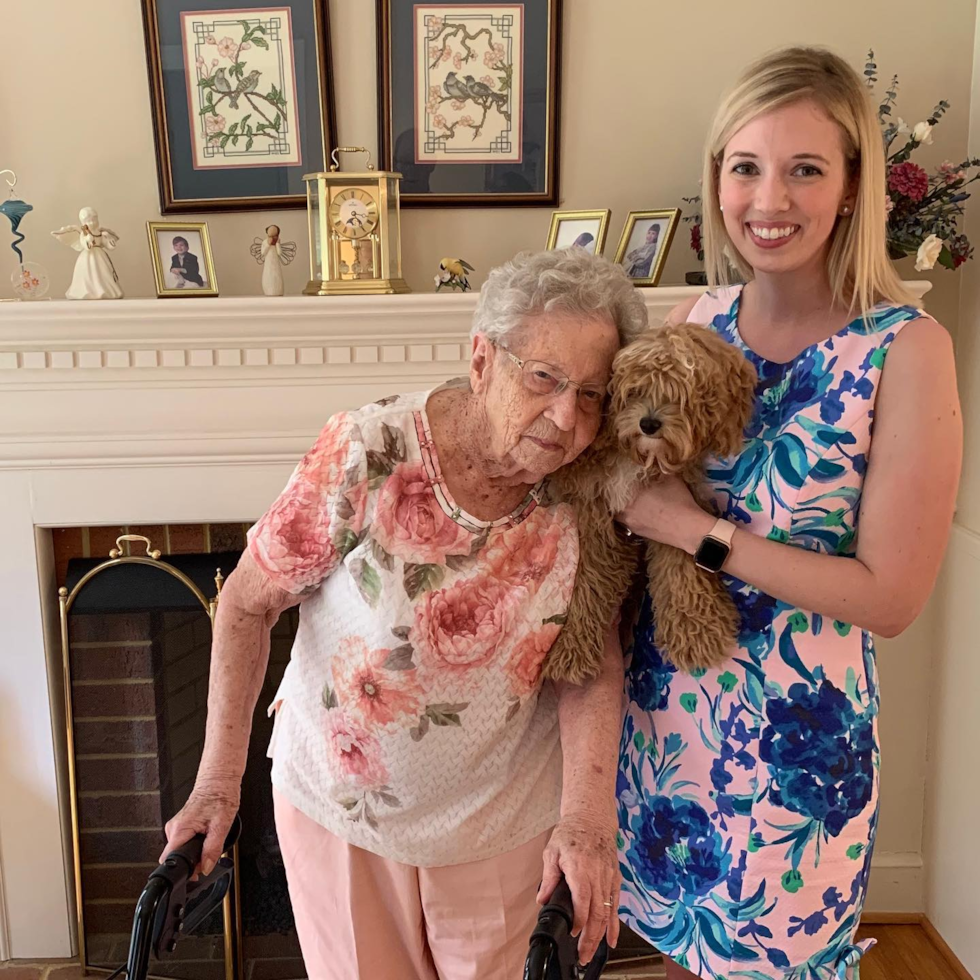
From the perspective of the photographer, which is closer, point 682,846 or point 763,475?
point 763,475

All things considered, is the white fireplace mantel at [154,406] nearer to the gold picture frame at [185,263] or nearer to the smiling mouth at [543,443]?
the gold picture frame at [185,263]

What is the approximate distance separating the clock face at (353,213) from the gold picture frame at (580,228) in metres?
0.39

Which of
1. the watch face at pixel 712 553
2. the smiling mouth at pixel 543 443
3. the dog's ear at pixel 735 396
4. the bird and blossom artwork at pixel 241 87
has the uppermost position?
the bird and blossom artwork at pixel 241 87

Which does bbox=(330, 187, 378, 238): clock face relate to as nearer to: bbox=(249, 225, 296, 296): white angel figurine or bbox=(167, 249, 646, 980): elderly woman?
bbox=(249, 225, 296, 296): white angel figurine

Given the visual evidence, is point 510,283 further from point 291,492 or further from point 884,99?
point 884,99

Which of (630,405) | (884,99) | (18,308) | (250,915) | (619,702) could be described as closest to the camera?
(630,405)

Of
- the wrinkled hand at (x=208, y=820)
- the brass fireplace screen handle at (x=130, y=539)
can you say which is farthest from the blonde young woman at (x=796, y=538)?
the brass fireplace screen handle at (x=130, y=539)

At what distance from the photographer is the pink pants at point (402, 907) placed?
1246mm

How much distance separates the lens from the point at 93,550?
2191 millimetres

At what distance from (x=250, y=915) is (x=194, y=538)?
91cm

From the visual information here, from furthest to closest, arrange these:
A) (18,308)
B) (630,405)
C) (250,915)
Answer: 1. (250,915)
2. (18,308)
3. (630,405)

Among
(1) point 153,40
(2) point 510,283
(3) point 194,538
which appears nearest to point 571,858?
(2) point 510,283

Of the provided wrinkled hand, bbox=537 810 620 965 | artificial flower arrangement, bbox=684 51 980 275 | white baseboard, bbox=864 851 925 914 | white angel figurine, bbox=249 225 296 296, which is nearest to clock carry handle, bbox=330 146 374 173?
white angel figurine, bbox=249 225 296 296

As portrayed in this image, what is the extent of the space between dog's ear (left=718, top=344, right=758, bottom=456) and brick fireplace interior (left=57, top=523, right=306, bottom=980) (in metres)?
1.38
